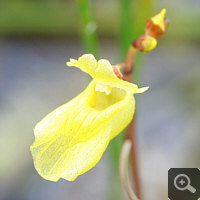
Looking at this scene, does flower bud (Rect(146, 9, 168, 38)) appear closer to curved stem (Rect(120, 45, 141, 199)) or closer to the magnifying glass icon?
curved stem (Rect(120, 45, 141, 199))

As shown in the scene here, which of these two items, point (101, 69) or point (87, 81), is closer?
point (101, 69)

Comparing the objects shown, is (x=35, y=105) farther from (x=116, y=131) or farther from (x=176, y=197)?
(x=116, y=131)

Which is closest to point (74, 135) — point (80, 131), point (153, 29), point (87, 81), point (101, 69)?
point (80, 131)

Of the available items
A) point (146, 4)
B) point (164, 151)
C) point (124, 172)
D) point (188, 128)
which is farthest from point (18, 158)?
point (124, 172)

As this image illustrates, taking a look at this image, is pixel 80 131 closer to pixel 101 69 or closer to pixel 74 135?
pixel 74 135

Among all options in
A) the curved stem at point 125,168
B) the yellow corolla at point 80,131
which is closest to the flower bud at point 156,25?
the yellow corolla at point 80,131

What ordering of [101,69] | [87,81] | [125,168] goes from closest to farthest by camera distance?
[101,69] < [125,168] < [87,81]

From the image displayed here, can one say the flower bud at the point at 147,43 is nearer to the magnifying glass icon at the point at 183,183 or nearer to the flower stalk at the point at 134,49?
the flower stalk at the point at 134,49
